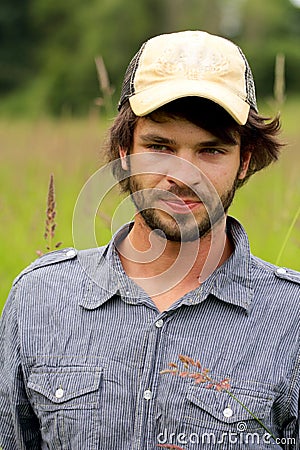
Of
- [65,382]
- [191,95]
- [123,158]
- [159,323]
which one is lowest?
[65,382]

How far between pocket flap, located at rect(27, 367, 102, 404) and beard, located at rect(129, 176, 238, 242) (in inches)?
13.3

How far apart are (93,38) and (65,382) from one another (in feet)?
57.1

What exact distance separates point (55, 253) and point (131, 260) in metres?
0.22

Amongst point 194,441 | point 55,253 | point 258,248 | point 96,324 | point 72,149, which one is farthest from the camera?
point 72,149

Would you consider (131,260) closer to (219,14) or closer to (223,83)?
(223,83)

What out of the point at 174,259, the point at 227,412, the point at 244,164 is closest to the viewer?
the point at 227,412

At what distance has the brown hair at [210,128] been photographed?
1895mm

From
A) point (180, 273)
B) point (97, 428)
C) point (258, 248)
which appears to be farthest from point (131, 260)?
point (258, 248)

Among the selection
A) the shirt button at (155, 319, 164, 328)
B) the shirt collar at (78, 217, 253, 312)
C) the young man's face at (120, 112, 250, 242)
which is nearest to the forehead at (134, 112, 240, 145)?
the young man's face at (120, 112, 250, 242)

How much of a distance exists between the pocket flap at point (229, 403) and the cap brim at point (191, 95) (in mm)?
595

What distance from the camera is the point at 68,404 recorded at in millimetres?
1900

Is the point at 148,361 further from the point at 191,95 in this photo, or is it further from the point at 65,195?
the point at 65,195

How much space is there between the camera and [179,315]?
1.92 m

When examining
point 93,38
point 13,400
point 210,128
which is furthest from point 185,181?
point 93,38
